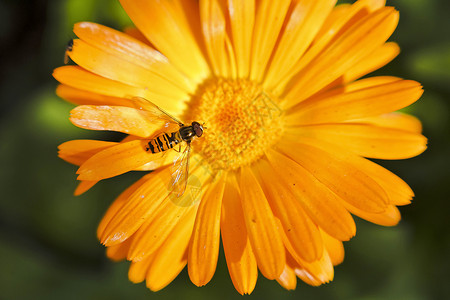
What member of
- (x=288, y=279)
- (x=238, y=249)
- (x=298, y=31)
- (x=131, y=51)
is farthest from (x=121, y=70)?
(x=288, y=279)

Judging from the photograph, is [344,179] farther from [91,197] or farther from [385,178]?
[91,197]

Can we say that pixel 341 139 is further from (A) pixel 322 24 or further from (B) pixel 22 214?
(B) pixel 22 214

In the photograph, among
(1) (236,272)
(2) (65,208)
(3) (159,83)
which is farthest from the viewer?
(2) (65,208)

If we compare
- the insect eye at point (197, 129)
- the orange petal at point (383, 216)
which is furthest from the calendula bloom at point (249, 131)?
the insect eye at point (197, 129)

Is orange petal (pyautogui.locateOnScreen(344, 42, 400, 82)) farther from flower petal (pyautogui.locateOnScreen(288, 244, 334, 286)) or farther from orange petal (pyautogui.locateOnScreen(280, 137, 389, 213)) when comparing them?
flower petal (pyautogui.locateOnScreen(288, 244, 334, 286))

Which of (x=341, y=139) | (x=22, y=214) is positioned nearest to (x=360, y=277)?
(x=341, y=139)

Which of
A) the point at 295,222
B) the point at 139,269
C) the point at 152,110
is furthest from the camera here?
the point at 152,110
